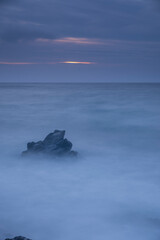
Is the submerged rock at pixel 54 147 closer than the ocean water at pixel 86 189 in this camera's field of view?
No

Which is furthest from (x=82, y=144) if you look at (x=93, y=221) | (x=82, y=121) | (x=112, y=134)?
(x=93, y=221)

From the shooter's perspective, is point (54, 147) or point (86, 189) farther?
point (54, 147)

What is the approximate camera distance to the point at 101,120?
1911 cm

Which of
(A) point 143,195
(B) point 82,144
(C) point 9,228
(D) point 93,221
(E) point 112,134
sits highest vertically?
(E) point 112,134

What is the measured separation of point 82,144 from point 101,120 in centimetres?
656

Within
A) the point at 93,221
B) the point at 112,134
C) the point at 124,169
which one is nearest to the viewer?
the point at 93,221

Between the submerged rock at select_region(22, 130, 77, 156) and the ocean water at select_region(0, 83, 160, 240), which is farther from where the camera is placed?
the submerged rock at select_region(22, 130, 77, 156)

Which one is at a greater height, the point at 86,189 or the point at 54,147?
the point at 54,147

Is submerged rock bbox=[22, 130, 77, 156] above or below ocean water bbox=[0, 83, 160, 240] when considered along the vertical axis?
above

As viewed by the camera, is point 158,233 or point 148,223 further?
point 148,223

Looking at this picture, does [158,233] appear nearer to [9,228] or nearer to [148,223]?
[148,223]

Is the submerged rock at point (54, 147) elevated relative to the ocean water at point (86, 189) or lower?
elevated

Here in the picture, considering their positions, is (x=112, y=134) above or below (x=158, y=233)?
above

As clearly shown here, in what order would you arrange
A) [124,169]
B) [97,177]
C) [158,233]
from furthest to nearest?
[124,169] → [97,177] → [158,233]
